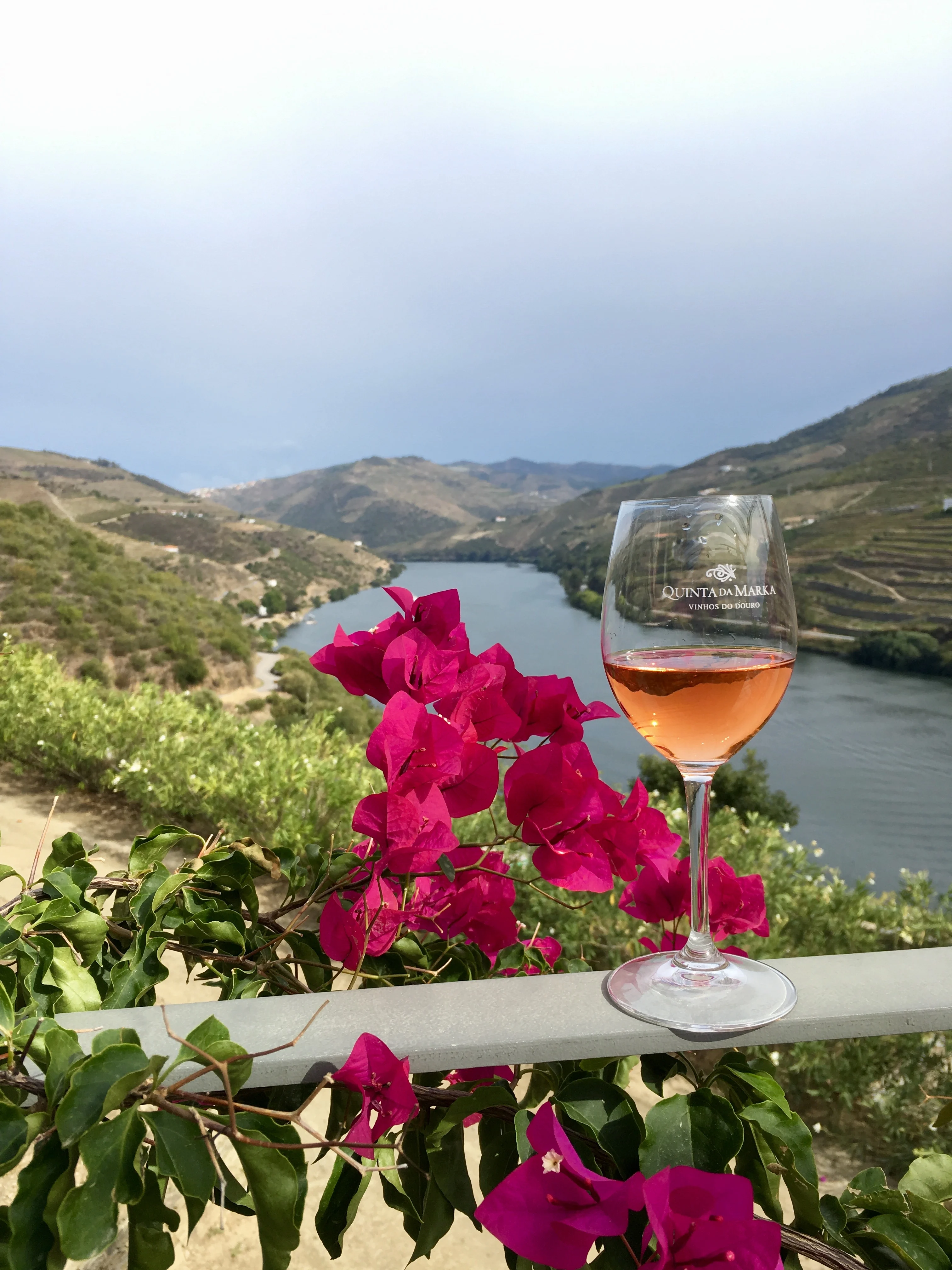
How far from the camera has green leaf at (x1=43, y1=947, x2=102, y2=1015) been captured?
1.42 feet

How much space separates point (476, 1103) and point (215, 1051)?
5.1 inches

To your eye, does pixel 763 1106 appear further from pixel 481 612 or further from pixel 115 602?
pixel 481 612

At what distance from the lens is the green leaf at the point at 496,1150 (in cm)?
40

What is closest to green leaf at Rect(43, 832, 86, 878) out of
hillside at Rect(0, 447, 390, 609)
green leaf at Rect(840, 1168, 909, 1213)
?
green leaf at Rect(840, 1168, 909, 1213)

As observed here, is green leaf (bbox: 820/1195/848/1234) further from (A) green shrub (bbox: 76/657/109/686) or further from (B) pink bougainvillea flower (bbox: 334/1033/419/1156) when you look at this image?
(A) green shrub (bbox: 76/657/109/686)

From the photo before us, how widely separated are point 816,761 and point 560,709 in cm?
2601

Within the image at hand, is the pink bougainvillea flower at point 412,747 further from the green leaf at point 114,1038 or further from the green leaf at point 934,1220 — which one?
the green leaf at point 934,1220

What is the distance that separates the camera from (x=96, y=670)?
1717 cm

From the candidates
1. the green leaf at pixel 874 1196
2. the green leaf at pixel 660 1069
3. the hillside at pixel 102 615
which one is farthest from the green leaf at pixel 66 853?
the hillside at pixel 102 615

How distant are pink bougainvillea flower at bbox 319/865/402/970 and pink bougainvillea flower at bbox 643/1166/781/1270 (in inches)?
8.2

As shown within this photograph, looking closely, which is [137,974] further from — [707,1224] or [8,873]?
[707,1224]

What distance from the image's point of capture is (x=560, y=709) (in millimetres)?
521

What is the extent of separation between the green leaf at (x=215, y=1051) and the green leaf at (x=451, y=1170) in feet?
0.39

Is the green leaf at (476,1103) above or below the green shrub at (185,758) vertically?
above
